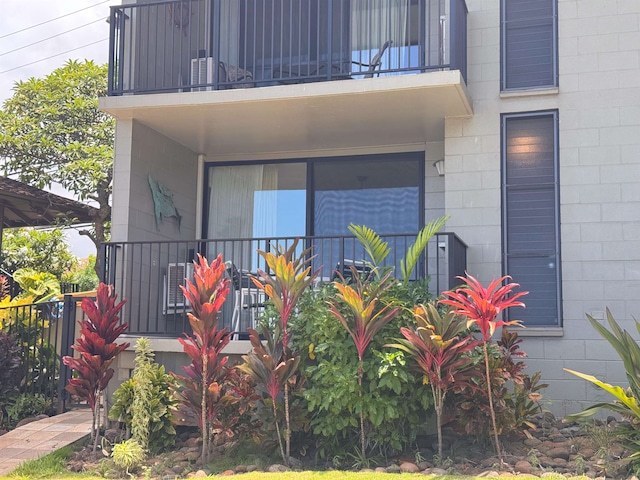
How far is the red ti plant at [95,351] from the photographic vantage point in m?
7.57

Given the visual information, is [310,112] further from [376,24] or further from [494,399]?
[494,399]

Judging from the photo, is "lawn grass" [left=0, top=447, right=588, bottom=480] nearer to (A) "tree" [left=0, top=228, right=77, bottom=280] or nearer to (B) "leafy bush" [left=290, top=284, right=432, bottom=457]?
(B) "leafy bush" [left=290, top=284, right=432, bottom=457]

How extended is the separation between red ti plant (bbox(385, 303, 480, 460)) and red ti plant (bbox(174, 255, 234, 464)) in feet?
5.50

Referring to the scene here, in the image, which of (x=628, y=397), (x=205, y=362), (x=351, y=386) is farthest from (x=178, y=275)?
(x=628, y=397)

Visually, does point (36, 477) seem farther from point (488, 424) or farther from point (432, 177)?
point (432, 177)

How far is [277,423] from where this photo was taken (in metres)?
7.00

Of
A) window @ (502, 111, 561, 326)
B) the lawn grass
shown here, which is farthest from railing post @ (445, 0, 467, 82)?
the lawn grass

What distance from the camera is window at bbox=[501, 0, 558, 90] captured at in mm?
8688

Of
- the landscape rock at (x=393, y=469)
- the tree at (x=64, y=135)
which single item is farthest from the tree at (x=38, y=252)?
the landscape rock at (x=393, y=469)

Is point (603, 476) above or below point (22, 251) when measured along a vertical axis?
below

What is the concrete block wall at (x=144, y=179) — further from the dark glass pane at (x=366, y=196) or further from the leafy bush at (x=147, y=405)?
the leafy bush at (x=147, y=405)

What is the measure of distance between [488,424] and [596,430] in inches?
40.3

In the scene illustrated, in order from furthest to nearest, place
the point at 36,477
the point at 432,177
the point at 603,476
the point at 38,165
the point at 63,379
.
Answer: the point at 38,165
the point at 432,177
the point at 63,379
the point at 36,477
the point at 603,476

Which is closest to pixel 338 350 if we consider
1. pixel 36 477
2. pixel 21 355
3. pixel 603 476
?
pixel 603 476
